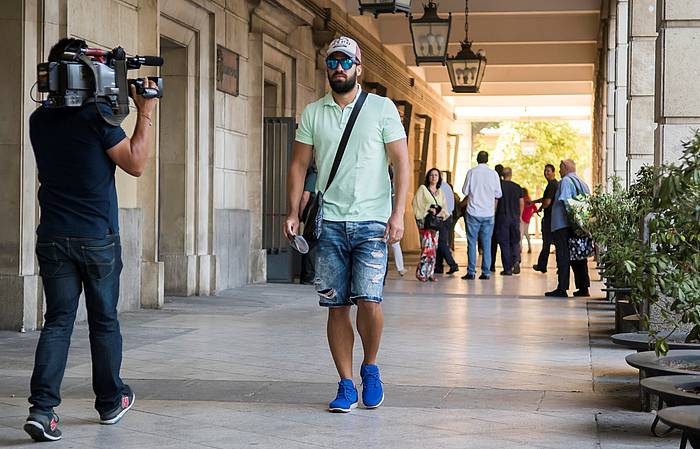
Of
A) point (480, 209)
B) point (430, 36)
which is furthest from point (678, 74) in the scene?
point (480, 209)

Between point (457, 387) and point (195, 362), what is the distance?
1858 mm

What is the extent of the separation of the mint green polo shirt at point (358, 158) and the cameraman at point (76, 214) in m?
1.00

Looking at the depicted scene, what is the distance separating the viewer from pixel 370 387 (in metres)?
6.03

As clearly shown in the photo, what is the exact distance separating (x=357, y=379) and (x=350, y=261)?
113 cm

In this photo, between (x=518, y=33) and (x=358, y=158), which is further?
(x=518, y=33)

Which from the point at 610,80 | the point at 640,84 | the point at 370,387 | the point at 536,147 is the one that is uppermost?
the point at 536,147

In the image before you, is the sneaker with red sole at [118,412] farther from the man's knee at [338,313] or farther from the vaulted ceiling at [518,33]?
the vaulted ceiling at [518,33]

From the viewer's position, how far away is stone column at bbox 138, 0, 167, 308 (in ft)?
38.2

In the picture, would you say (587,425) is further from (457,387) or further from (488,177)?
(488,177)

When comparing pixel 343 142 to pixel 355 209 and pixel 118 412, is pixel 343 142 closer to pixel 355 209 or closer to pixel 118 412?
pixel 355 209

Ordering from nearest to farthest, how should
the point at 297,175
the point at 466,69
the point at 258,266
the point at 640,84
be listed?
the point at 297,175 < the point at 640,84 < the point at 258,266 < the point at 466,69

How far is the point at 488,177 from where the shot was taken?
17.0 m

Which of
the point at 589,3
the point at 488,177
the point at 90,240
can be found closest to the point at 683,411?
the point at 90,240

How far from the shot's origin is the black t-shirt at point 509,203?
18500mm
